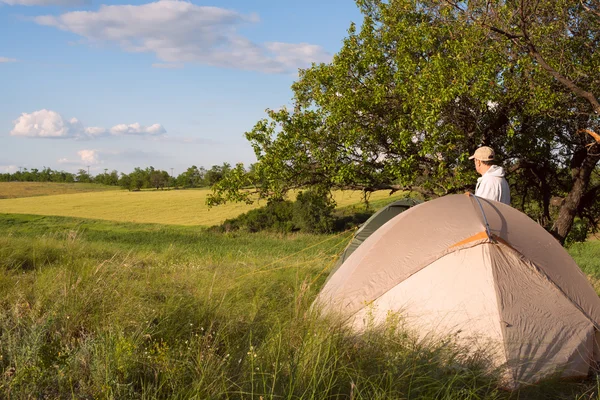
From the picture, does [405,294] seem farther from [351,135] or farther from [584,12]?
[584,12]

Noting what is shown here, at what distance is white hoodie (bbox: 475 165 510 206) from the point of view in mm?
7004

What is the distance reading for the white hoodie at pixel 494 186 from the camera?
700 centimetres

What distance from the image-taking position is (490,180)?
7035mm

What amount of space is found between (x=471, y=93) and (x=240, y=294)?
6361 millimetres

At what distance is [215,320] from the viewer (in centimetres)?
518

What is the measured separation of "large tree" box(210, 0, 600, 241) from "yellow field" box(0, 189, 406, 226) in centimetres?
2610

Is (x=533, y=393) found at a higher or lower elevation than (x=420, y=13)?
lower

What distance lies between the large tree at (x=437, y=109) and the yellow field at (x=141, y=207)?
26101 millimetres

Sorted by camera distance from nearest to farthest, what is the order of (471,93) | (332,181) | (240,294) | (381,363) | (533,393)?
(381,363) < (533,393) < (240,294) < (471,93) < (332,181)

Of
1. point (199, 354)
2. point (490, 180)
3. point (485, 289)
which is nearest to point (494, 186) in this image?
point (490, 180)

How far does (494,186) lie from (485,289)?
1.74 meters

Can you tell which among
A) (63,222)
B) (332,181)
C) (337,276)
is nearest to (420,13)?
(332,181)

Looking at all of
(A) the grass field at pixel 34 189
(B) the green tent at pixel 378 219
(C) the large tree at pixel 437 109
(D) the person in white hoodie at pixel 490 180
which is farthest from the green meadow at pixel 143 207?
(D) the person in white hoodie at pixel 490 180

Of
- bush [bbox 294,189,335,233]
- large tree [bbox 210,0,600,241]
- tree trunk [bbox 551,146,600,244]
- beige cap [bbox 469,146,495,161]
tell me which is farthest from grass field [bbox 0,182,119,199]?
beige cap [bbox 469,146,495,161]
